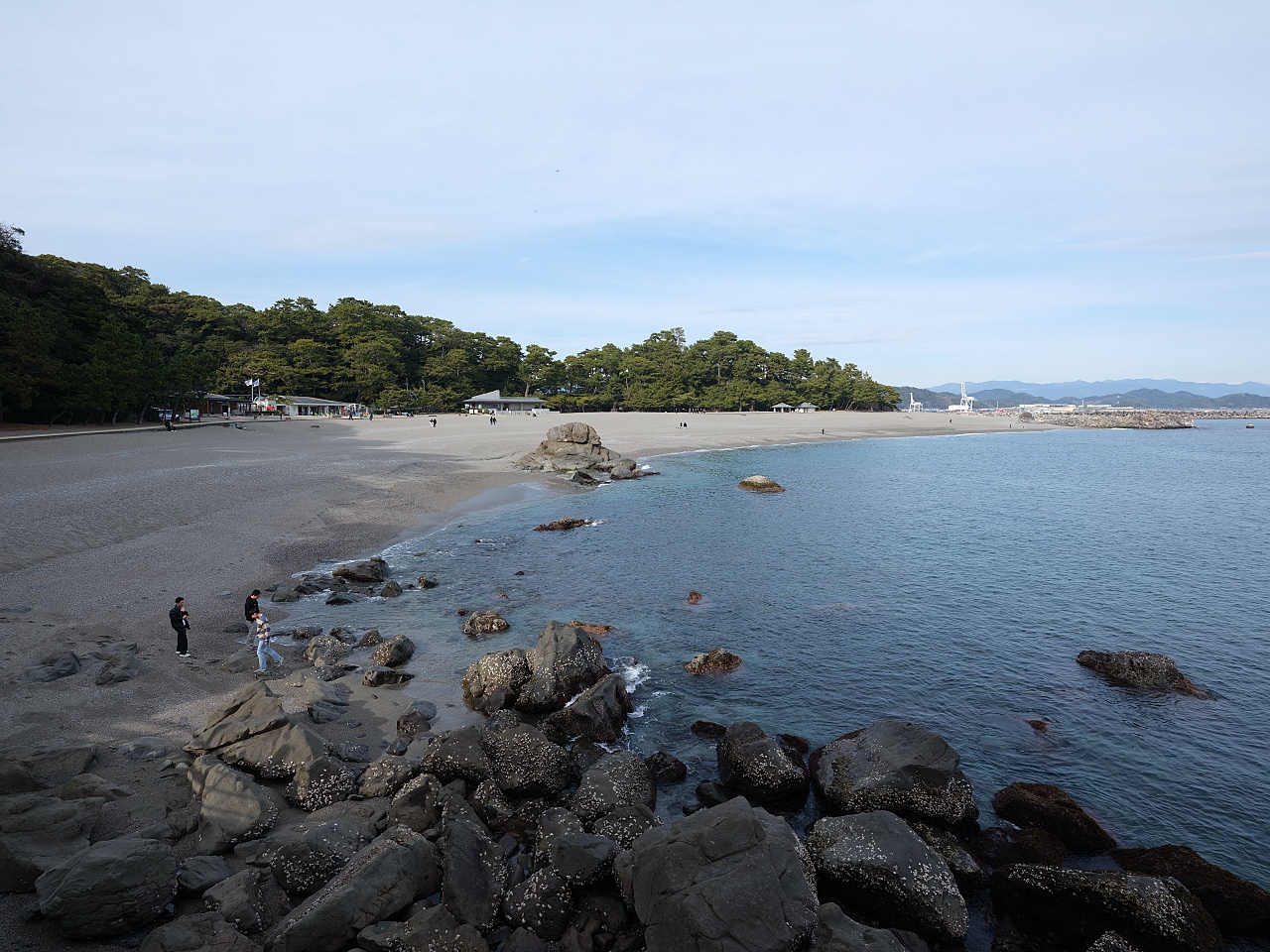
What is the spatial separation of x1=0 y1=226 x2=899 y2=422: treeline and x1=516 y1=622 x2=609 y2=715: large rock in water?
54.1m

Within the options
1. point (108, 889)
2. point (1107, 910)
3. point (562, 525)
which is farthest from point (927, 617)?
point (108, 889)

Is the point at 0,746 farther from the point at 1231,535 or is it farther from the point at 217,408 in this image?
the point at 217,408

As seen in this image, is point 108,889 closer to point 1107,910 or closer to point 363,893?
point 363,893

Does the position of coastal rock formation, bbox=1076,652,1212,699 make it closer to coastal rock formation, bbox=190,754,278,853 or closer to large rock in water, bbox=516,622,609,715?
large rock in water, bbox=516,622,609,715

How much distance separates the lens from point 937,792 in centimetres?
1041

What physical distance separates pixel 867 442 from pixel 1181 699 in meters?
79.4

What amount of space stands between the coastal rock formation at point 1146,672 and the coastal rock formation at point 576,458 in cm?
3524

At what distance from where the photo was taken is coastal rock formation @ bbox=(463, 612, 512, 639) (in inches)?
735

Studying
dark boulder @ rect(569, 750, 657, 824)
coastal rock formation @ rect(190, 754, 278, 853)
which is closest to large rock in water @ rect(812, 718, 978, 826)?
dark boulder @ rect(569, 750, 657, 824)

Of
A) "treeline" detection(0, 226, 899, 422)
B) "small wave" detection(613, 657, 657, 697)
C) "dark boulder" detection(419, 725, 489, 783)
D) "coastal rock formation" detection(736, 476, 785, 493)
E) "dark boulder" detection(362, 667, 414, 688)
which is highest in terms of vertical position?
"treeline" detection(0, 226, 899, 422)

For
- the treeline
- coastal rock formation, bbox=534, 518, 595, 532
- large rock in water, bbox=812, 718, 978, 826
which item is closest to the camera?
large rock in water, bbox=812, 718, 978, 826

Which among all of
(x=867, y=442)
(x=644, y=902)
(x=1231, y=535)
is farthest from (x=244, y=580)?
(x=867, y=442)

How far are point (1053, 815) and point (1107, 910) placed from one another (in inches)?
107

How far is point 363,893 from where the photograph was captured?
7926mm
